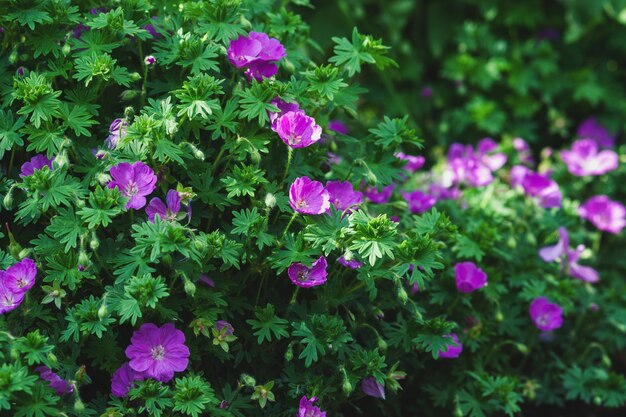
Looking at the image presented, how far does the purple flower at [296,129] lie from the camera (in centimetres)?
182

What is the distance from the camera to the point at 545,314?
2.39 meters

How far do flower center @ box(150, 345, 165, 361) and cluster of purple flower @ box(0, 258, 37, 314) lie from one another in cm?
32

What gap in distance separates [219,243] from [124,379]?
404mm

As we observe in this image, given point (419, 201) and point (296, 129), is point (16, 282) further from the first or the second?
point (419, 201)

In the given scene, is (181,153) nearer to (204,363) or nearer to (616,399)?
(204,363)

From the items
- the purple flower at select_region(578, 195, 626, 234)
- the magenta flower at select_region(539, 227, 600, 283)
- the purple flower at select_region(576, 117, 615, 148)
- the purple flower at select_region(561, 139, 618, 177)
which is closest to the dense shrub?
the magenta flower at select_region(539, 227, 600, 283)

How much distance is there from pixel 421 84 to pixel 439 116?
0.20 m

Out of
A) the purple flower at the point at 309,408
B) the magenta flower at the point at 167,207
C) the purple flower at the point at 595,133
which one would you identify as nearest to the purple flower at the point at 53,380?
the magenta flower at the point at 167,207

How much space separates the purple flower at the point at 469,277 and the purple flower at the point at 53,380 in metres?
1.13

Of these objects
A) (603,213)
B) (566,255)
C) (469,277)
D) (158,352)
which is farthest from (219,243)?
(603,213)

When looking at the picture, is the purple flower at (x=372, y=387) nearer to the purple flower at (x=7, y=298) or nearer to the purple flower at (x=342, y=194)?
the purple flower at (x=342, y=194)

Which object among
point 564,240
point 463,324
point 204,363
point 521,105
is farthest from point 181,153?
point 521,105

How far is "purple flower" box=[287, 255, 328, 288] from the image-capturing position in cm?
180

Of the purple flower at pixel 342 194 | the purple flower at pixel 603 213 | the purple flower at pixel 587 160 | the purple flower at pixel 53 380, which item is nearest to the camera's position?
the purple flower at pixel 53 380
